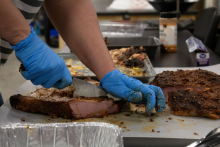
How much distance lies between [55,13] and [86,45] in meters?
0.29

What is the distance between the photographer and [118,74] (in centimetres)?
137

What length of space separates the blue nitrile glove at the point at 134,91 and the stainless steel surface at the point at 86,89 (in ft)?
0.13

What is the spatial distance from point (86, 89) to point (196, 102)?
628 mm

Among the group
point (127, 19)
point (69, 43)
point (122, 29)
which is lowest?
point (127, 19)

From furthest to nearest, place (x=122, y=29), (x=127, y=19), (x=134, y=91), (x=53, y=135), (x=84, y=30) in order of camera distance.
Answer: (x=127, y=19) → (x=122, y=29) → (x=84, y=30) → (x=134, y=91) → (x=53, y=135)

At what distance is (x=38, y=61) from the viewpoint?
1163 millimetres

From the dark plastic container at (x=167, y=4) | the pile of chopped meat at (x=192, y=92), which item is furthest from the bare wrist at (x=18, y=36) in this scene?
the dark plastic container at (x=167, y=4)

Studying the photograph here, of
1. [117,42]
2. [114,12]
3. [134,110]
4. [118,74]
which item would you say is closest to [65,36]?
[118,74]

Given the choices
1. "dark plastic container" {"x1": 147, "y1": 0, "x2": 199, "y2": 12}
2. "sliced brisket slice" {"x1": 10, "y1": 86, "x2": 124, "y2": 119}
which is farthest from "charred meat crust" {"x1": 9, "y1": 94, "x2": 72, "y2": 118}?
"dark plastic container" {"x1": 147, "y1": 0, "x2": 199, "y2": 12}

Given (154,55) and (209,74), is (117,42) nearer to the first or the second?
(154,55)

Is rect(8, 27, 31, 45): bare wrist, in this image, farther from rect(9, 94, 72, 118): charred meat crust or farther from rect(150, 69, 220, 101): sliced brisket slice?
rect(150, 69, 220, 101): sliced brisket slice

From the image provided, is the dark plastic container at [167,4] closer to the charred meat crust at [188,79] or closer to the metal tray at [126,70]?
the metal tray at [126,70]

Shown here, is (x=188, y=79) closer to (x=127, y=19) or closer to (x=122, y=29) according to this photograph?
(x=122, y=29)

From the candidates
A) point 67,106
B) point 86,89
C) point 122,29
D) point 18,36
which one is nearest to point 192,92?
point 86,89
